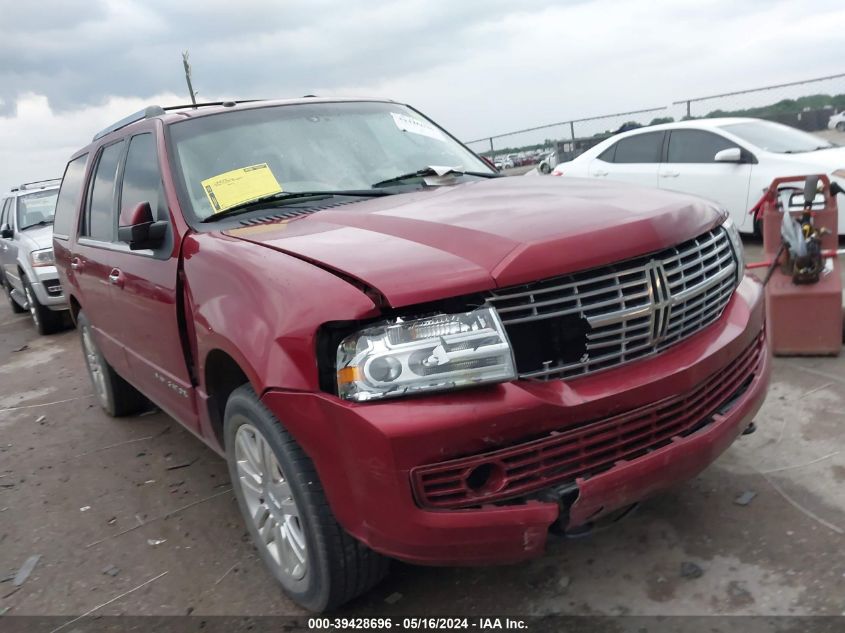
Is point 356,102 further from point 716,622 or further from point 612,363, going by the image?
point 716,622

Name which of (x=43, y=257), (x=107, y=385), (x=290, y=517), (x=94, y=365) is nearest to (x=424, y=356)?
(x=290, y=517)

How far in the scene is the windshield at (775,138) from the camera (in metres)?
7.75

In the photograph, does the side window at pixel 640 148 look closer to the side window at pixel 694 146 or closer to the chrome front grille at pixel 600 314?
the side window at pixel 694 146

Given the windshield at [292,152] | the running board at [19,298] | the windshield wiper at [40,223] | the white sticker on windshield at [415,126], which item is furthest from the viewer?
the running board at [19,298]

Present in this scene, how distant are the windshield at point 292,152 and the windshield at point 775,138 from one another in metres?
5.32

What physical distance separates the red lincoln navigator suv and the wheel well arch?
0.01 m

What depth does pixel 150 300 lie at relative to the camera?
128 inches

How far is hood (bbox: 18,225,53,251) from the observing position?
8.95m

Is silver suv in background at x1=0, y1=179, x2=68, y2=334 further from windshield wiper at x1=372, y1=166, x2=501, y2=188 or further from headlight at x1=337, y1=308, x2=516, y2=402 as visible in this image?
headlight at x1=337, y1=308, x2=516, y2=402

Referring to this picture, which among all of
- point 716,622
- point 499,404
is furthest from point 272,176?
point 716,622

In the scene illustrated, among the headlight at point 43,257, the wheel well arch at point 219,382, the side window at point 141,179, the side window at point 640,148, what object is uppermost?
the side window at point 141,179

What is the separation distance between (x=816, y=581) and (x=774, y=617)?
0.26m

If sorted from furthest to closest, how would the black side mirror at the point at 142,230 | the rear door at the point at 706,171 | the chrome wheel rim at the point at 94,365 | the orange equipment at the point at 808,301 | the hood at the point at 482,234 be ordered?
the rear door at the point at 706,171
the chrome wheel rim at the point at 94,365
the orange equipment at the point at 808,301
the black side mirror at the point at 142,230
the hood at the point at 482,234

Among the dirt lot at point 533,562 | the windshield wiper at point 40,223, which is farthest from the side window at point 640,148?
the windshield wiper at point 40,223
